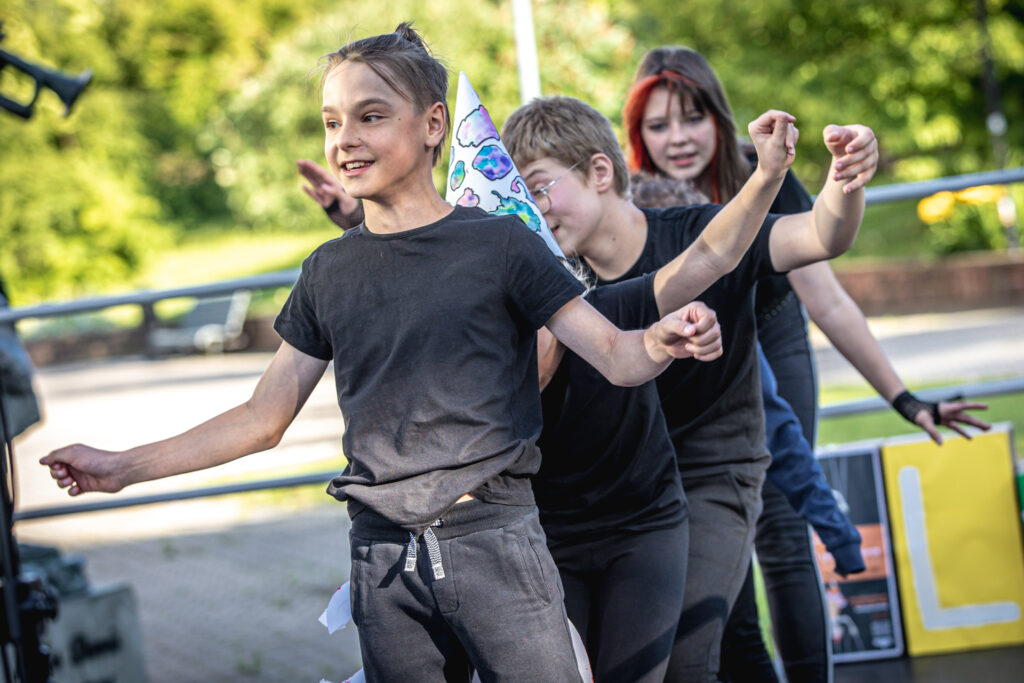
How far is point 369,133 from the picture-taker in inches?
75.5

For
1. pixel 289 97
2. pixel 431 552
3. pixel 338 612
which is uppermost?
pixel 289 97

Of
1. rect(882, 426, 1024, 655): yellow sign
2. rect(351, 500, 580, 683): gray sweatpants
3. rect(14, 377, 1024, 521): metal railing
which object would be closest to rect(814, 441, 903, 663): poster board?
rect(882, 426, 1024, 655): yellow sign

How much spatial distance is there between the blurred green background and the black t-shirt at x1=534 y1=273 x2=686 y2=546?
2.33ft

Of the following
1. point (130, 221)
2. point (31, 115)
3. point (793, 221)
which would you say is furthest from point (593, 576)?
point (130, 221)

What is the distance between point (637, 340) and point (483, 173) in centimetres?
56

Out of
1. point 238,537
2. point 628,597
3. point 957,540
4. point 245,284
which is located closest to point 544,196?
point 628,597

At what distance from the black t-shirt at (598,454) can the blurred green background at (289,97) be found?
0.71 meters

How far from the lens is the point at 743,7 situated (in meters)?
17.1

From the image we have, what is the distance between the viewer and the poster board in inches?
161

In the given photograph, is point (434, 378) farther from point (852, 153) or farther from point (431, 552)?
point (852, 153)

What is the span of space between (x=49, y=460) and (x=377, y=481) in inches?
26.2

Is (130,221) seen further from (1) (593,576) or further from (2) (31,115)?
(1) (593,576)

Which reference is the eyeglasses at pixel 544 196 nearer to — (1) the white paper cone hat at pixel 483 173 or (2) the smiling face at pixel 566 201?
(2) the smiling face at pixel 566 201

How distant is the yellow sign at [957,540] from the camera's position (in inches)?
161
